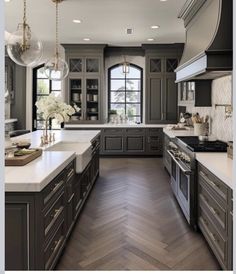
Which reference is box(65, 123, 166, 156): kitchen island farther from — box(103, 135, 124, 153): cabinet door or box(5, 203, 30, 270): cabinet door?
box(5, 203, 30, 270): cabinet door

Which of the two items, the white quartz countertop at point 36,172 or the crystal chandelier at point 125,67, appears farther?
the crystal chandelier at point 125,67

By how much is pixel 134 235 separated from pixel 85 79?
6.04m

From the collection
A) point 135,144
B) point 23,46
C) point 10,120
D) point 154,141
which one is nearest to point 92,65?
point 135,144

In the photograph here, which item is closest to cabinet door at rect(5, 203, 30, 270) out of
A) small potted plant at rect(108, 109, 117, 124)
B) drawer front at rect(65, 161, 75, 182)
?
drawer front at rect(65, 161, 75, 182)

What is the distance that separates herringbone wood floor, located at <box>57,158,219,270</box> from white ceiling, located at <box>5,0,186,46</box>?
2.83m

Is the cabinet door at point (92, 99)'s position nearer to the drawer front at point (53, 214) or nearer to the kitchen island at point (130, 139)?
the kitchen island at point (130, 139)

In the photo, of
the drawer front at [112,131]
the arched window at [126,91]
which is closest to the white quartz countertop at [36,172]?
the drawer front at [112,131]

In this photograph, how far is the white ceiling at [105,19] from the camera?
5176mm

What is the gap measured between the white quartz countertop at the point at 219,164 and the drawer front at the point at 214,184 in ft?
0.17

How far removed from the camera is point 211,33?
3512mm

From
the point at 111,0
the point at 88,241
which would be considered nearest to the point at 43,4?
the point at 111,0

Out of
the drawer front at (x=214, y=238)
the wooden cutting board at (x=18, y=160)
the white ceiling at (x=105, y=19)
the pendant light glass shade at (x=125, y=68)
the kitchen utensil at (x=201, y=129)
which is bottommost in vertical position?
the drawer front at (x=214, y=238)

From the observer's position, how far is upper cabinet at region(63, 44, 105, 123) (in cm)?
879

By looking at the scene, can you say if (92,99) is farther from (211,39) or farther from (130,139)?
(211,39)
